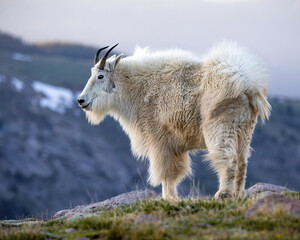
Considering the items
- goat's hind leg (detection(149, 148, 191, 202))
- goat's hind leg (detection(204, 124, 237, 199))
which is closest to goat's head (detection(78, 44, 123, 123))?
goat's hind leg (detection(149, 148, 191, 202))

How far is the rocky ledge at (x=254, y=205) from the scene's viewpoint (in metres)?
5.57

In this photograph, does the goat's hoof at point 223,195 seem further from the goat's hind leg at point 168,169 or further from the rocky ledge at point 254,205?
the goat's hind leg at point 168,169

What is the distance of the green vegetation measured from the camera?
16.4ft

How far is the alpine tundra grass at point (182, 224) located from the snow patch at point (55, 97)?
92.7 m

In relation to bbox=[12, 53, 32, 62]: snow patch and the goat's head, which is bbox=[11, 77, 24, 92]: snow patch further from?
the goat's head

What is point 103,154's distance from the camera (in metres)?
93.1

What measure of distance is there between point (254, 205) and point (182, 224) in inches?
35.2

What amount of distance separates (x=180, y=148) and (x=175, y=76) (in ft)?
3.87

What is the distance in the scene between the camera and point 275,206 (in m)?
5.39

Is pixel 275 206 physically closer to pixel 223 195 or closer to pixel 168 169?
pixel 223 195

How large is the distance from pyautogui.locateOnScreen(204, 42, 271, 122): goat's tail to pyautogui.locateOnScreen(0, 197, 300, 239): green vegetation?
1.61 metres

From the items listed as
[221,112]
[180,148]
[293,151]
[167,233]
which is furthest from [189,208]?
[293,151]

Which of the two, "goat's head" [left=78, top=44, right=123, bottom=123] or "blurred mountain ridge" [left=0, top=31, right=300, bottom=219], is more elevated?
"goat's head" [left=78, top=44, right=123, bottom=123]

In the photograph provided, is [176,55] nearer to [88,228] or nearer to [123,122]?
[123,122]
